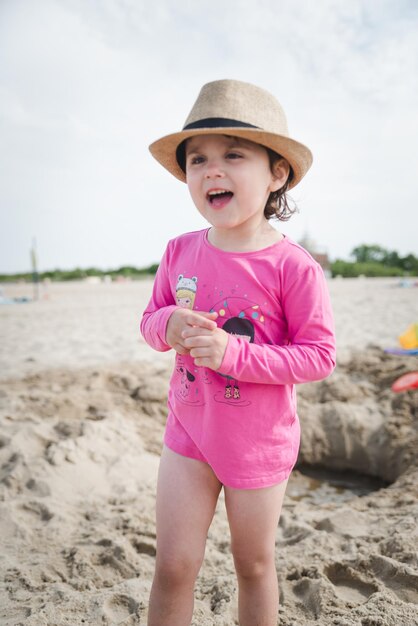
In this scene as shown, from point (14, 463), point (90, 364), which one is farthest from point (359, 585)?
point (90, 364)

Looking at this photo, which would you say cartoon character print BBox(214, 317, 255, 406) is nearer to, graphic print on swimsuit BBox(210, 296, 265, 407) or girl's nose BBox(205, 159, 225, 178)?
graphic print on swimsuit BBox(210, 296, 265, 407)

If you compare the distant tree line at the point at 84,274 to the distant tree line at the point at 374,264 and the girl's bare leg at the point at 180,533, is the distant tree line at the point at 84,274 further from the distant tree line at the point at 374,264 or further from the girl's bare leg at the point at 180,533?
the girl's bare leg at the point at 180,533

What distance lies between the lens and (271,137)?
4.75 ft

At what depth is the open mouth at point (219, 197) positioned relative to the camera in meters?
1.48

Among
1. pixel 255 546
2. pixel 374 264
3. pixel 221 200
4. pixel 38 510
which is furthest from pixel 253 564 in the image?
pixel 374 264

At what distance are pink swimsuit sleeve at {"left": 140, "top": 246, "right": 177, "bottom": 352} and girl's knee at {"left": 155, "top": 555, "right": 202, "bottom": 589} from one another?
0.66m

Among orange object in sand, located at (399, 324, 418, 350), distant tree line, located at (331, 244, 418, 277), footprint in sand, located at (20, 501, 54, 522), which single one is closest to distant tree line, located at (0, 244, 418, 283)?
distant tree line, located at (331, 244, 418, 277)

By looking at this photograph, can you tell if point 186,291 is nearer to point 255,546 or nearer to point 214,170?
point 214,170

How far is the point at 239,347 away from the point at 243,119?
677mm

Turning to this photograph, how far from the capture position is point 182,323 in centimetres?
145

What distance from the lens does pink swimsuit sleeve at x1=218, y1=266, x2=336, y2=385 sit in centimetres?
139

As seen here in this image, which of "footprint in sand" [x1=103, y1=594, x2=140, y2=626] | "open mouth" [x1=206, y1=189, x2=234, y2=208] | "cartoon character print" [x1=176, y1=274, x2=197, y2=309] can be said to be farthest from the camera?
"footprint in sand" [x1=103, y1=594, x2=140, y2=626]

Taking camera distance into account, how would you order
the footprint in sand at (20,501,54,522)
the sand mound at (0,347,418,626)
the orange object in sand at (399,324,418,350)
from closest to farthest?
1. the sand mound at (0,347,418,626)
2. the footprint in sand at (20,501,54,522)
3. the orange object in sand at (399,324,418,350)

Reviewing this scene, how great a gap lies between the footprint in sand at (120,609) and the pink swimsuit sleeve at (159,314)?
43.3 inches
